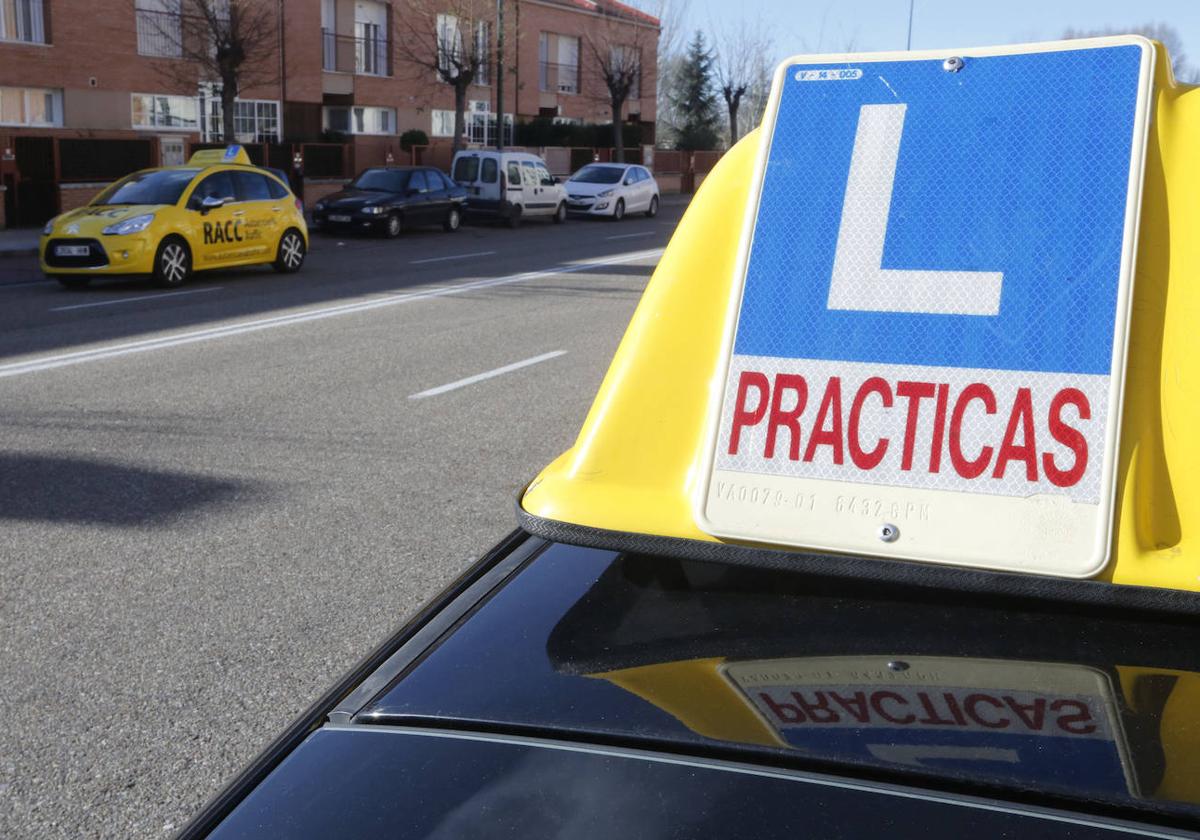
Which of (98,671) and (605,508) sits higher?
(605,508)

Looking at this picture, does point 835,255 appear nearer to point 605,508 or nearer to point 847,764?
point 605,508

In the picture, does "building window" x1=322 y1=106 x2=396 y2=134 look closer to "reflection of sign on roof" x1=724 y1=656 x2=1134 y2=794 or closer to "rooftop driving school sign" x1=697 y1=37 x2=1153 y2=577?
"rooftop driving school sign" x1=697 y1=37 x2=1153 y2=577

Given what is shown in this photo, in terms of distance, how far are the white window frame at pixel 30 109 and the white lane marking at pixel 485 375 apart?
79.6ft

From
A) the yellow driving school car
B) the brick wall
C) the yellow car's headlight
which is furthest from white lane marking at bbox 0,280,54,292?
the brick wall

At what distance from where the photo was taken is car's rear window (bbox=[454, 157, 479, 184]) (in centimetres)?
3044

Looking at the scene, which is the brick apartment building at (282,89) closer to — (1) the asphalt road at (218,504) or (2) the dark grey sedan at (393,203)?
(2) the dark grey sedan at (393,203)

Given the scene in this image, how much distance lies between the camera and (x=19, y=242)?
71.2ft

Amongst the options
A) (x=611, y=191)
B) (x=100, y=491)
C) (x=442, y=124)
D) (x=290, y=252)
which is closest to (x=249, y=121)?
(x=442, y=124)

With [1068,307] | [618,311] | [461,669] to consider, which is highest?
[1068,307]

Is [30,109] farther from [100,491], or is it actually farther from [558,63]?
[100,491]

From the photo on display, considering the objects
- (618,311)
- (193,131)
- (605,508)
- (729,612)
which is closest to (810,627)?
(729,612)

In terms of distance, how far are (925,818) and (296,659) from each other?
3.56 meters

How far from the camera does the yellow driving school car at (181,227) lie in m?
15.8

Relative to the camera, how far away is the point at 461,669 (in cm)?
148
